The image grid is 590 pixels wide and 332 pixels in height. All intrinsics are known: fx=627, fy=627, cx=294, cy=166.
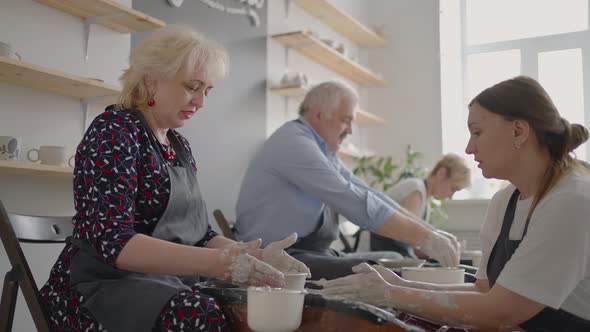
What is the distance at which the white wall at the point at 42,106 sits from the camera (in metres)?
2.18

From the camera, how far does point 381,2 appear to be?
17.9ft

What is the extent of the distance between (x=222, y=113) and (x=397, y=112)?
2.34 m

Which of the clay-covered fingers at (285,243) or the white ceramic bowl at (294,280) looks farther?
the clay-covered fingers at (285,243)

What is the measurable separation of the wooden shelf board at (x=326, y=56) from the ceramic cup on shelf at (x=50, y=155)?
6.25 feet

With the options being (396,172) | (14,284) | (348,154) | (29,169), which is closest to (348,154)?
(348,154)

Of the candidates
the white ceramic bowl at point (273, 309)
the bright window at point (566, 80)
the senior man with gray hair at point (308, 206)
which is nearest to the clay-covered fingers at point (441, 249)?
the senior man with gray hair at point (308, 206)

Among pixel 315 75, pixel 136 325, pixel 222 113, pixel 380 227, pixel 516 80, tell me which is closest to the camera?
pixel 136 325

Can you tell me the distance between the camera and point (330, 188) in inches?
93.3

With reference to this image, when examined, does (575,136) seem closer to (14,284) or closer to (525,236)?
(525,236)

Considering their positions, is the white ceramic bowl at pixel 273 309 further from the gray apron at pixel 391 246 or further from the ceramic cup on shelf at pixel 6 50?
the gray apron at pixel 391 246

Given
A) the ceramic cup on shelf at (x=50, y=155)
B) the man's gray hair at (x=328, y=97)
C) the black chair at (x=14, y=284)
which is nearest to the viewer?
the black chair at (x=14, y=284)

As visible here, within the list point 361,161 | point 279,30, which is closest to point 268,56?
point 279,30

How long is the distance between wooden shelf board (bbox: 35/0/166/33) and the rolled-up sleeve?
78 centimetres

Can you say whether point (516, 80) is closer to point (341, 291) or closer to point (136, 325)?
point (341, 291)
